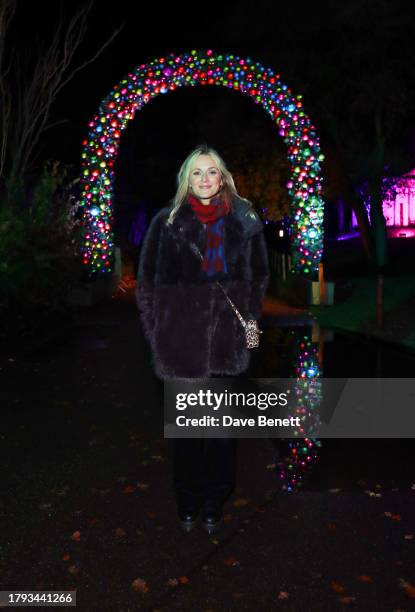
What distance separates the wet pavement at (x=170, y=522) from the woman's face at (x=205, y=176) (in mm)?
1085

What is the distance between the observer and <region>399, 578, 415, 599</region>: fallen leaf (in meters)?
3.47

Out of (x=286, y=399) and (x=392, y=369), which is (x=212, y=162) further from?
(x=392, y=369)

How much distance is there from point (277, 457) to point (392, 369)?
12.7 ft

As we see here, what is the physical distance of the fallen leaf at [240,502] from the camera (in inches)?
184

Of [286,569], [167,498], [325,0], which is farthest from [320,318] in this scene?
[325,0]

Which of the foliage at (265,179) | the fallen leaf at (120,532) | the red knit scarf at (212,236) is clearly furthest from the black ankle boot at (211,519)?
the foliage at (265,179)

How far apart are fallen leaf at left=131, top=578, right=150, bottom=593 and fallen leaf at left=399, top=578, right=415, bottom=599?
3.93 feet

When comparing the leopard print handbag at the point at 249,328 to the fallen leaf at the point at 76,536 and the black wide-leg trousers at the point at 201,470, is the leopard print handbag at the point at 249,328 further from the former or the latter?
the fallen leaf at the point at 76,536

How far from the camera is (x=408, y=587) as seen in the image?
3531mm

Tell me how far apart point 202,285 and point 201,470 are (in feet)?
3.45


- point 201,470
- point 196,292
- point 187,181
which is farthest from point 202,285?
point 201,470

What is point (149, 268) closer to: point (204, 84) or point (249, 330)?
point (249, 330)


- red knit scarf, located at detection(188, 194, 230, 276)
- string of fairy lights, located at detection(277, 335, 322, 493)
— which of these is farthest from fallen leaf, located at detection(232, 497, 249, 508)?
red knit scarf, located at detection(188, 194, 230, 276)

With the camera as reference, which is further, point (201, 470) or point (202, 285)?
point (201, 470)
